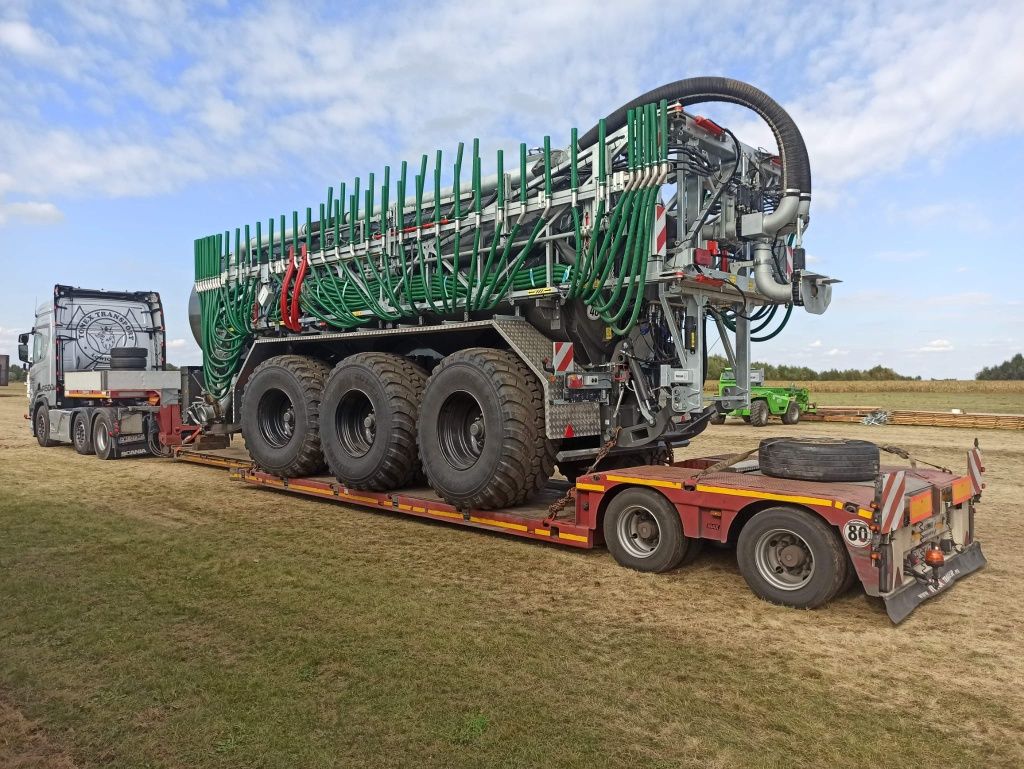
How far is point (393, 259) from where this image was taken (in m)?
9.31

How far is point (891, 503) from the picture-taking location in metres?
5.18

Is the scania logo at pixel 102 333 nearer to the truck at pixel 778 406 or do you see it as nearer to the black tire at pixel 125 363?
the black tire at pixel 125 363

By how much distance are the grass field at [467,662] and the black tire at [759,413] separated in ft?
50.7

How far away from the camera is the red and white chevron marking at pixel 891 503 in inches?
201

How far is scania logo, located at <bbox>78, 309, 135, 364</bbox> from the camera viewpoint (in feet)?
55.7

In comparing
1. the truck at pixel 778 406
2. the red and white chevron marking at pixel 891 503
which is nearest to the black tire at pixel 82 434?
the red and white chevron marking at pixel 891 503

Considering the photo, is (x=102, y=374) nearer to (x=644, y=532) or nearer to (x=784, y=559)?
(x=644, y=532)

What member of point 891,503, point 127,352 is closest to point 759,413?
point 127,352

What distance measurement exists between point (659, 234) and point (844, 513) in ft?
9.97

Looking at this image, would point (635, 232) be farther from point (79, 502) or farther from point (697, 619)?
point (79, 502)

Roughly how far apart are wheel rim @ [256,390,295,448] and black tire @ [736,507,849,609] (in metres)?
6.71

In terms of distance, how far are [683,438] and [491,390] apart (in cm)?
244

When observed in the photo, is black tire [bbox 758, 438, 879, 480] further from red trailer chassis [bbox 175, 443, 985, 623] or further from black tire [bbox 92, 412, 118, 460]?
black tire [bbox 92, 412, 118, 460]

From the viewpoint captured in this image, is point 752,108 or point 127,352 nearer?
point 752,108
